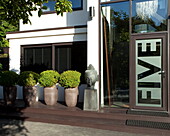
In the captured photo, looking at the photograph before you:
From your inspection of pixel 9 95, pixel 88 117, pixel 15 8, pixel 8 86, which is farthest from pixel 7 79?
pixel 15 8

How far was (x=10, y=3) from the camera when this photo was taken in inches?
150

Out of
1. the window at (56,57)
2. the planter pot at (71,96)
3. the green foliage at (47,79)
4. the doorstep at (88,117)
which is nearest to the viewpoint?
the doorstep at (88,117)

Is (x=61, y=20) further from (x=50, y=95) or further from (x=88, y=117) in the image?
(x=88, y=117)

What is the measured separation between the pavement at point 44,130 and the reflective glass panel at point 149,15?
3176 millimetres

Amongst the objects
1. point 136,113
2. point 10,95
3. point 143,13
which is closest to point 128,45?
point 143,13

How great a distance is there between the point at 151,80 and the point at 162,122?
1.26 m

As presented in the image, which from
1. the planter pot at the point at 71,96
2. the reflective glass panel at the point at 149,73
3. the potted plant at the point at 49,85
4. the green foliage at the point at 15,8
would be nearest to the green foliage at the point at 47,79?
the potted plant at the point at 49,85

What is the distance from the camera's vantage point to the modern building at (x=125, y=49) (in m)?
5.69

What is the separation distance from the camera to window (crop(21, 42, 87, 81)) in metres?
8.04

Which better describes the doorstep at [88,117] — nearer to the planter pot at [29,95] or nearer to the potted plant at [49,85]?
the planter pot at [29,95]

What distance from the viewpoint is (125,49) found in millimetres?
6281

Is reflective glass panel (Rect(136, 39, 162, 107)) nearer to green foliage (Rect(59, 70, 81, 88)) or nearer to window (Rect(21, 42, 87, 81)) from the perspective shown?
green foliage (Rect(59, 70, 81, 88))

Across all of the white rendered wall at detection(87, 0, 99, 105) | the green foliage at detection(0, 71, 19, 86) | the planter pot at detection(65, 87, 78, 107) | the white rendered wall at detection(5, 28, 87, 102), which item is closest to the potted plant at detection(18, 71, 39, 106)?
the green foliage at detection(0, 71, 19, 86)

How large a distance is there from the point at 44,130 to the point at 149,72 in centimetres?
344
